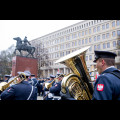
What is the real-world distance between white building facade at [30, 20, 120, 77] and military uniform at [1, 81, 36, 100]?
3650cm

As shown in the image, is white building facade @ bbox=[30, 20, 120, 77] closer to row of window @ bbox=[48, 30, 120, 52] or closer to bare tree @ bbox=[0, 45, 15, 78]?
row of window @ bbox=[48, 30, 120, 52]

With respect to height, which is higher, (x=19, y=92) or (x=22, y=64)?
(x=22, y=64)

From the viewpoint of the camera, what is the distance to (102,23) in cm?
4400

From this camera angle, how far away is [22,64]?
1536cm

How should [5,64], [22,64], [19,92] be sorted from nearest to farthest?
[19,92], [22,64], [5,64]

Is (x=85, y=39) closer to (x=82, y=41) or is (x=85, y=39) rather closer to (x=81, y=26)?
(x=82, y=41)

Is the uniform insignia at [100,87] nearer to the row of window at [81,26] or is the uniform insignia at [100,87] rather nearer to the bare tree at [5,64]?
the bare tree at [5,64]

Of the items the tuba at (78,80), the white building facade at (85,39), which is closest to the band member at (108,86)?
the tuba at (78,80)

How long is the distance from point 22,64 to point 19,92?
12404 millimetres

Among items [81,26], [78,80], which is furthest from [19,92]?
[81,26]

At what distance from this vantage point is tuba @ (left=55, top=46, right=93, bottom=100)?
287cm

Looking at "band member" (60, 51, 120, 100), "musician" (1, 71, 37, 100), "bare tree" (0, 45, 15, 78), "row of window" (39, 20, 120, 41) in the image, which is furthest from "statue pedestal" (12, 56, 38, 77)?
"row of window" (39, 20, 120, 41)
